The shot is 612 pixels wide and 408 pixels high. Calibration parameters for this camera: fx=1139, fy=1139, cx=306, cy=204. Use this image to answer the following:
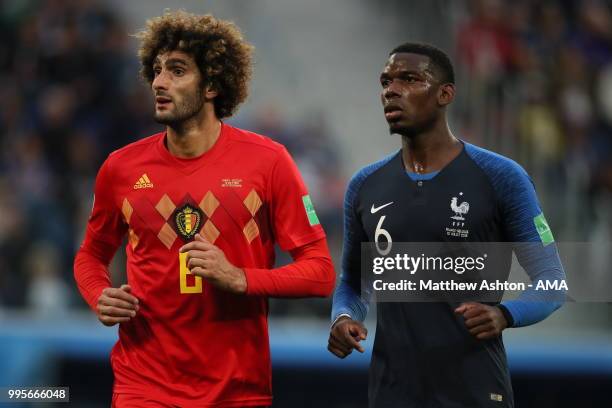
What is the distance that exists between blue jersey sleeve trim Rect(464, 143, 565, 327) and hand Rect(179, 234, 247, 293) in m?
1.06

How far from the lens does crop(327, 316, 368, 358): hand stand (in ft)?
14.9

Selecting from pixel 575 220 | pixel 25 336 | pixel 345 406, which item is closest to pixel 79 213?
pixel 25 336

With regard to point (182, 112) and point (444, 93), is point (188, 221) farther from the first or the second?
point (444, 93)

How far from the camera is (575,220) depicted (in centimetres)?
920

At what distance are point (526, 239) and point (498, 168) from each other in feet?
1.06

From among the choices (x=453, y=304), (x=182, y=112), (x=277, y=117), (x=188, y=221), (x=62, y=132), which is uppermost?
(x=277, y=117)

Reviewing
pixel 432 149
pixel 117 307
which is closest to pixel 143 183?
pixel 117 307

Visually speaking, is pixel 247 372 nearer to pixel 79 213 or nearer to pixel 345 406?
pixel 345 406

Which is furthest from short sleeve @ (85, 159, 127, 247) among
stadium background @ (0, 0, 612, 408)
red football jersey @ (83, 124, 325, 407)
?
stadium background @ (0, 0, 612, 408)

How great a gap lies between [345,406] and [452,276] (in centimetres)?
408

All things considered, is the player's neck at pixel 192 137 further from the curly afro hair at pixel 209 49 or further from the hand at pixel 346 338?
the hand at pixel 346 338

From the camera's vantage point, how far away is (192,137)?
501cm

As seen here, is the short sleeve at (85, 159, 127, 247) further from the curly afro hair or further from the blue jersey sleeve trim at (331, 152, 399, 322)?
the blue jersey sleeve trim at (331, 152, 399, 322)

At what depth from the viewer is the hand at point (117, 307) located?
15.2 ft
